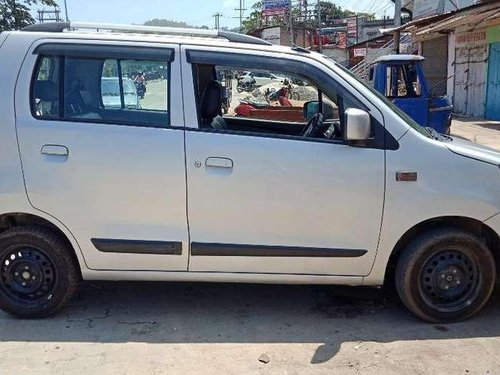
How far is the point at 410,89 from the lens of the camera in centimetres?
1011

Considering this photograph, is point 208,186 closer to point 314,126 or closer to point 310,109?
point 314,126

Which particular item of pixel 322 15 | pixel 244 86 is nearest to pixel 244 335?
pixel 244 86

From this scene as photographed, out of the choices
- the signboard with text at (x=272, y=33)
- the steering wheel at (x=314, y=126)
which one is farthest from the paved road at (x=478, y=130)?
the signboard with text at (x=272, y=33)

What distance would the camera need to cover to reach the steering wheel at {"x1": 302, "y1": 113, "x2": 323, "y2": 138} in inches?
160

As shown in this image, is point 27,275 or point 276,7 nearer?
point 27,275

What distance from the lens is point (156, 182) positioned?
348 cm

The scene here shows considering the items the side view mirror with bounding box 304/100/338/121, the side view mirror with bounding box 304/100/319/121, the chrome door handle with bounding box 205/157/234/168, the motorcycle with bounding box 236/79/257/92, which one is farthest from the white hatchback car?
the motorcycle with bounding box 236/79/257/92

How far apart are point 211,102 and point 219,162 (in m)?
0.56

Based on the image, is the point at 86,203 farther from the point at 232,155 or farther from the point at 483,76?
the point at 483,76

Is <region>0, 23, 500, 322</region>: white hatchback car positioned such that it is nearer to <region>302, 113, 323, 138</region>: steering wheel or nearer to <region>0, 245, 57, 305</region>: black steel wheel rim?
<region>0, 245, 57, 305</region>: black steel wheel rim

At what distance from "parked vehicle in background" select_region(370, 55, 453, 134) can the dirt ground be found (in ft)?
21.0

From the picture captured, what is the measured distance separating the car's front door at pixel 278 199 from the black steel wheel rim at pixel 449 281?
1.53ft

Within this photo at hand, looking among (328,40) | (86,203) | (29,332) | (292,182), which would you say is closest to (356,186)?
(292,182)

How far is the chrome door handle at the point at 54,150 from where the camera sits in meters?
3.47
